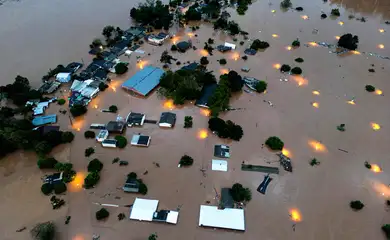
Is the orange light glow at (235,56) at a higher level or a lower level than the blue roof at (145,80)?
higher

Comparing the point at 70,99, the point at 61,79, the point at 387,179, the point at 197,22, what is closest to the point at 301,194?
the point at 387,179

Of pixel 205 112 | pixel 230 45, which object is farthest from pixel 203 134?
pixel 230 45

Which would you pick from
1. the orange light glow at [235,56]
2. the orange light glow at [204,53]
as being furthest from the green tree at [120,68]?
the orange light glow at [235,56]

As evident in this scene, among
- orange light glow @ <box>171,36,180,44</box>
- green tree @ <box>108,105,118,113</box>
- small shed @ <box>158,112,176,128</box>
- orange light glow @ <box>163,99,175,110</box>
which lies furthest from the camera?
orange light glow @ <box>171,36,180,44</box>

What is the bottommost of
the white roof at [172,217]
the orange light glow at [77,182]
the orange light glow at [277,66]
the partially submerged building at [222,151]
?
the white roof at [172,217]

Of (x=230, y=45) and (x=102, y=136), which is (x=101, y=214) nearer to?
(x=102, y=136)

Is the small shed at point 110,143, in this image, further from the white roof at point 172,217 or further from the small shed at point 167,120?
the white roof at point 172,217

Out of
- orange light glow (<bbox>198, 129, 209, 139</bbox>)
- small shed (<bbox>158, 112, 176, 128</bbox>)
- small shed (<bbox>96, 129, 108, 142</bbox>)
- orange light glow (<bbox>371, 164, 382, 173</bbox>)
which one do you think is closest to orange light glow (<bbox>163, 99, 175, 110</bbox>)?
small shed (<bbox>158, 112, 176, 128</bbox>)

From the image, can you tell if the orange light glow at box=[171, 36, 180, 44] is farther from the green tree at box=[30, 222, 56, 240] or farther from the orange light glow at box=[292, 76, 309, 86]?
the green tree at box=[30, 222, 56, 240]
